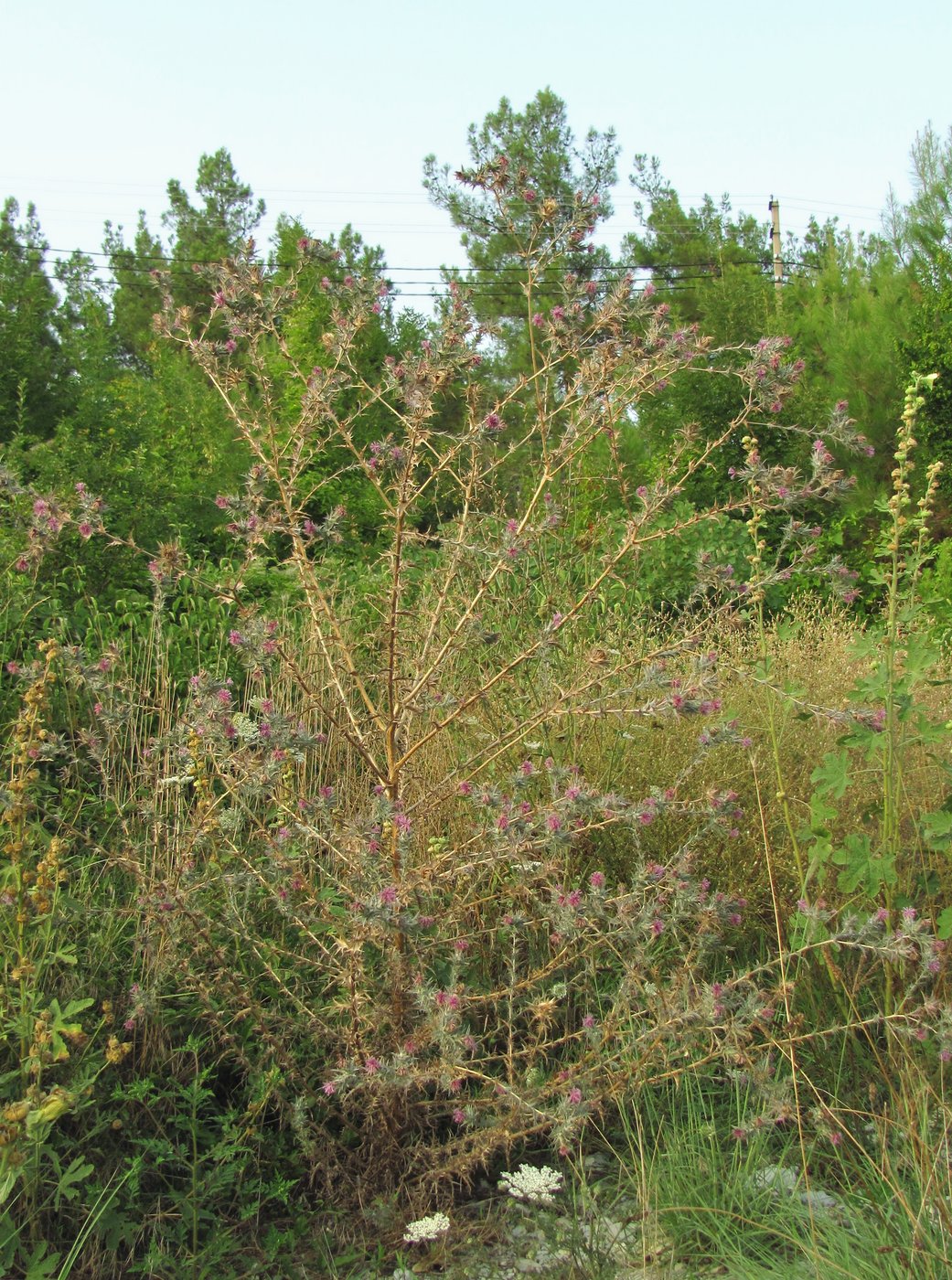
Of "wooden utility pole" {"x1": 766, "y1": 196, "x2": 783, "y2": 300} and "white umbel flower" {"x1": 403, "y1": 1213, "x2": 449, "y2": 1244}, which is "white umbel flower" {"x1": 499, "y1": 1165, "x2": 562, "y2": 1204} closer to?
"white umbel flower" {"x1": 403, "y1": 1213, "x2": 449, "y2": 1244}

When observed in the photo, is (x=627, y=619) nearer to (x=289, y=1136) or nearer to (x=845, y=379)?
(x=289, y=1136)

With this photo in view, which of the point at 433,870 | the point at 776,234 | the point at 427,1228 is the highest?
the point at 776,234

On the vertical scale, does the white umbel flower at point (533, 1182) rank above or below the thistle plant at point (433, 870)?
below

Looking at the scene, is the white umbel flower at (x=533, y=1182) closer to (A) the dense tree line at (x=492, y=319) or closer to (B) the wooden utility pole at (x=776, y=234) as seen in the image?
(A) the dense tree line at (x=492, y=319)

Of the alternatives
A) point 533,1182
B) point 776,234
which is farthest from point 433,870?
point 776,234

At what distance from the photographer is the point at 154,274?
2.90m

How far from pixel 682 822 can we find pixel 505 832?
4.38 ft

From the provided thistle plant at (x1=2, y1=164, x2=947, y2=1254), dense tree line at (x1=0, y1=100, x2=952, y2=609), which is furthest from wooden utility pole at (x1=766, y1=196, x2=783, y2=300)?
thistle plant at (x1=2, y1=164, x2=947, y2=1254)

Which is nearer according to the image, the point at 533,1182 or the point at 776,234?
the point at 533,1182

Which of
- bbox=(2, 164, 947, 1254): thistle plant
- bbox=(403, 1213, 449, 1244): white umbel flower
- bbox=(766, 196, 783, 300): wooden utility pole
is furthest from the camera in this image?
bbox=(766, 196, 783, 300): wooden utility pole

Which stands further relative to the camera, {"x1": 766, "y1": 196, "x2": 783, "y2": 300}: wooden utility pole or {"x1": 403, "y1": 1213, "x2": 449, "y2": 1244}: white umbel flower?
{"x1": 766, "y1": 196, "x2": 783, "y2": 300}: wooden utility pole

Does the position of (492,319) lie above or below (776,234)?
below

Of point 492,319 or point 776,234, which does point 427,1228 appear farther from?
point 776,234

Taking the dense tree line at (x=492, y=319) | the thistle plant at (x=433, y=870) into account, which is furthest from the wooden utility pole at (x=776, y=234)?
the thistle plant at (x=433, y=870)
